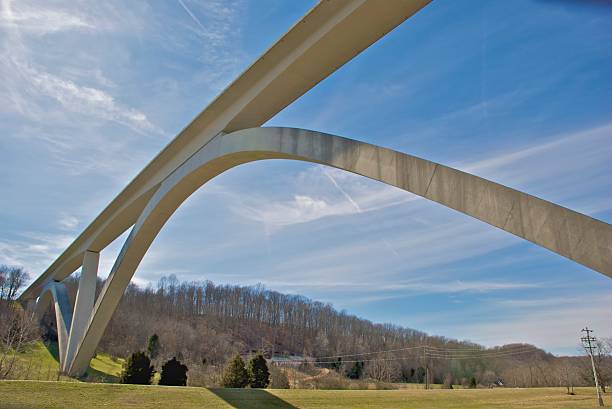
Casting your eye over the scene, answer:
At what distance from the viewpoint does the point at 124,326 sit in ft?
152

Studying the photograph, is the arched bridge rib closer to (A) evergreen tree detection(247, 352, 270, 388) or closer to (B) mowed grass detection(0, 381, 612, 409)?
(B) mowed grass detection(0, 381, 612, 409)

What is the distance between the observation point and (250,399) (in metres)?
13.9

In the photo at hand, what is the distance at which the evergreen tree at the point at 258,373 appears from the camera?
62.5 ft

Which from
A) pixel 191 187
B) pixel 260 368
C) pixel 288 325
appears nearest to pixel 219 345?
pixel 288 325

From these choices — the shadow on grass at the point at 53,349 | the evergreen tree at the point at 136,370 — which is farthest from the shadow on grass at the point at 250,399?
the shadow on grass at the point at 53,349

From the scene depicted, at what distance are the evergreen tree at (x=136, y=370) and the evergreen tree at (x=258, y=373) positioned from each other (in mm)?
4519

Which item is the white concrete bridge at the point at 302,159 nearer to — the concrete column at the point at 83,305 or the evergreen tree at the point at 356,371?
the concrete column at the point at 83,305

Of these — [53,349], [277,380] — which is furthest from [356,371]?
[53,349]

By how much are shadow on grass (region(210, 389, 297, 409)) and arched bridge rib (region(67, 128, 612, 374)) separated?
7.08 m

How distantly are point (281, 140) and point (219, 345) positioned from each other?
45372 mm

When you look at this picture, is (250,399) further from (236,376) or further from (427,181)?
(427,181)

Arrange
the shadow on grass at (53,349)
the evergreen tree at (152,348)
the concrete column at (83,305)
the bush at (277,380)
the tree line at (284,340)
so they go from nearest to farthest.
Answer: the concrete column at (83,305), the bush at (277,380), the shadow on grass at (53,349), the evergreen tree at (152,348), the tree line at (284,340)

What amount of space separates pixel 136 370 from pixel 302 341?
54.2 meters

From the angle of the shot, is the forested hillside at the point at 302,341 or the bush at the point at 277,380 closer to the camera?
the bush at the point at 277,380
